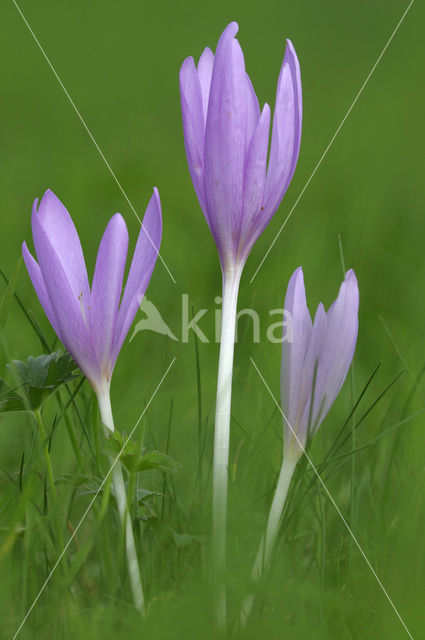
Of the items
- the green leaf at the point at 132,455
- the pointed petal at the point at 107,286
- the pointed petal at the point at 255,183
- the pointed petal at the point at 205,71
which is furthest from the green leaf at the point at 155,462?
the pointed petal at the point at 205,71

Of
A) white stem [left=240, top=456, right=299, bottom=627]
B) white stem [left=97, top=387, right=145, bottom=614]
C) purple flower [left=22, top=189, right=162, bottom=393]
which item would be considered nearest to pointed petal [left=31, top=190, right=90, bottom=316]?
purple flower [left=22, top=189, right=162, bottom=393]

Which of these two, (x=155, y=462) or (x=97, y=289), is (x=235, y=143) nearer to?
(x=97, y=289)

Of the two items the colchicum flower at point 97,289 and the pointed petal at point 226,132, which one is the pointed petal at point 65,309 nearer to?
the colchicum flower at point 97,289

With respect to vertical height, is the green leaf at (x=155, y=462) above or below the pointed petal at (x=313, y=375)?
below

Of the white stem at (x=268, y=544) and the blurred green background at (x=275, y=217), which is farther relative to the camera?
the blurred green background at (x=275, y=217)

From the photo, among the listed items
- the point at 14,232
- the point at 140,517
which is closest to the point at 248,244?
the point at 140,517

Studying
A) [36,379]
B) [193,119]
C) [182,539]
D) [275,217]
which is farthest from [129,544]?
[275,217]

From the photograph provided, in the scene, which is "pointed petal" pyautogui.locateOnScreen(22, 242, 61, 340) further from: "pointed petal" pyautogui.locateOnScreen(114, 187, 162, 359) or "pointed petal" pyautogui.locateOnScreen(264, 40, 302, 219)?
"pointed petal" pyautogui.locateOnScreen(264, 40, 302, 219)
